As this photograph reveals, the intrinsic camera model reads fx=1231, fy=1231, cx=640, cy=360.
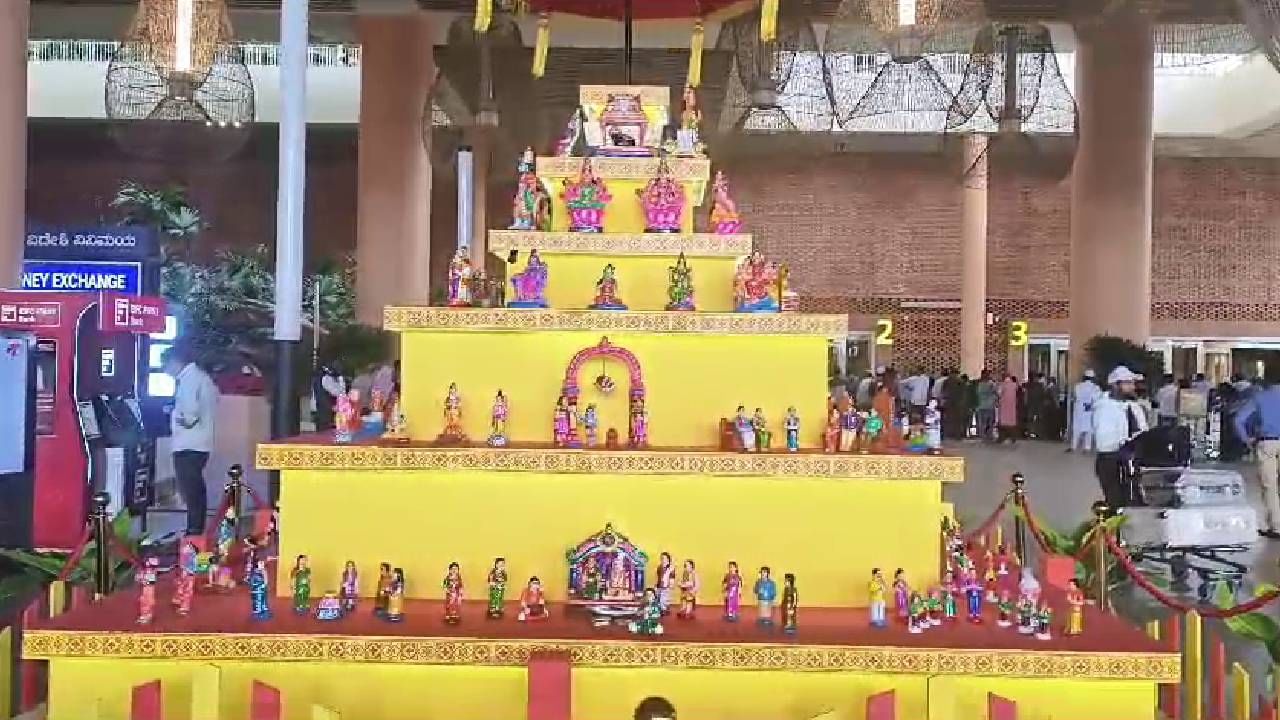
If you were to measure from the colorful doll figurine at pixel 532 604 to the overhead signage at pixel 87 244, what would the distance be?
10.4 metres

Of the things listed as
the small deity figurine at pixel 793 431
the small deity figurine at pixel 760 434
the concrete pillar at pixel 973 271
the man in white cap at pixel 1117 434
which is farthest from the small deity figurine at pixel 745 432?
the concrete pillar at pixel 973 271

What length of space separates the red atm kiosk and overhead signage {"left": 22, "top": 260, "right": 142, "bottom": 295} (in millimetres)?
2295

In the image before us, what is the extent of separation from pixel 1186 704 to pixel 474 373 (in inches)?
124

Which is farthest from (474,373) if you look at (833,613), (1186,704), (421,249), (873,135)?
(873,135)

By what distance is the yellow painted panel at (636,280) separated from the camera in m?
4.85

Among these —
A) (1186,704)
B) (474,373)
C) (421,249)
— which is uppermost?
(421,249)

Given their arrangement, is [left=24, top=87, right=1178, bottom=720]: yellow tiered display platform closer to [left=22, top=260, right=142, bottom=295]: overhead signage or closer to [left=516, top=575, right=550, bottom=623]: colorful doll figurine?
[left=516, top=575, right=550, bottom=623]: colorful doll figurine

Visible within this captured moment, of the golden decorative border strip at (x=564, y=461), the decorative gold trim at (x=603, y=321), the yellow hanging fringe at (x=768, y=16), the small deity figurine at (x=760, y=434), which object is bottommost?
the golden decorative border strip at (x=564, y=461)

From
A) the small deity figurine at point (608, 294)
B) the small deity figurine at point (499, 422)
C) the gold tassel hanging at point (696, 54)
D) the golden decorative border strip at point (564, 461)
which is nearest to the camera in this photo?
the golden decorative border strip at point (564, 461)

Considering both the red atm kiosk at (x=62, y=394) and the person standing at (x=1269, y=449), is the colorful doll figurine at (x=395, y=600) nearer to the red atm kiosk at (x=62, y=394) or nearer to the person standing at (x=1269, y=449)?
the red atm kiosk at (x=62, y=394)

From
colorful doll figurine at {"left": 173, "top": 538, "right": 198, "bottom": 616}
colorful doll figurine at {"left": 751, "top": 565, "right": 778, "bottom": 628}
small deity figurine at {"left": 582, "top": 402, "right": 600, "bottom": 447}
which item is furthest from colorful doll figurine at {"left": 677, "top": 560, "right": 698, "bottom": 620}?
colorful doll figurine at {"left": 173, "top": 538, "right": 198, "bottom": 616}

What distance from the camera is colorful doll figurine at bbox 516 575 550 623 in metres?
4.00

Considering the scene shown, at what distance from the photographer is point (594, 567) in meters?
4.11

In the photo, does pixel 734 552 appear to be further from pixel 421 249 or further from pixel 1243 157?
pixel 1243 157
